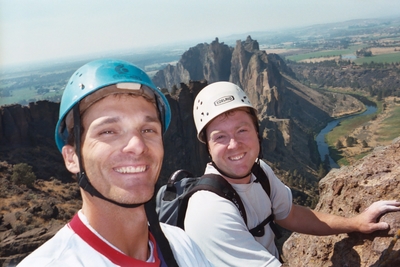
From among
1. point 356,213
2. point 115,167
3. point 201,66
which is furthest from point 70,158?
point 201,66

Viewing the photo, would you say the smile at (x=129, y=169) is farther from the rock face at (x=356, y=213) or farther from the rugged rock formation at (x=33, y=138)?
the rugged rock formation at (x=33, y=138)

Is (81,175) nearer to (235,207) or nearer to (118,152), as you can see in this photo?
(118,152)

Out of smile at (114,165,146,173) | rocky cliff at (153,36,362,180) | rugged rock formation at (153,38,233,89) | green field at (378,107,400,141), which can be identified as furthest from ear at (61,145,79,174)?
rugged rock formation at (153,38,233,89)

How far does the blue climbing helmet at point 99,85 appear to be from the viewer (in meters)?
2.43

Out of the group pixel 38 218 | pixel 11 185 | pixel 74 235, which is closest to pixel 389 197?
pixel 74 235

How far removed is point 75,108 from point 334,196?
383 cm

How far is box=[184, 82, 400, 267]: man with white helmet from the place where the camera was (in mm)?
2914

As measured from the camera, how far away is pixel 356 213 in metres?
4.12

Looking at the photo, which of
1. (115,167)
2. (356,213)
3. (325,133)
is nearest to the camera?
(115,167)

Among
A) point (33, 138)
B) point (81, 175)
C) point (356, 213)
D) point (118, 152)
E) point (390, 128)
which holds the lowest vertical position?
point (390, 128)

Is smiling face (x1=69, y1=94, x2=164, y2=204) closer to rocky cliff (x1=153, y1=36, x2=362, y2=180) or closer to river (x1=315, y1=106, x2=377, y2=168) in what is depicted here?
rocky cliff (x1=153, y1=36, x2=362, y2=180)

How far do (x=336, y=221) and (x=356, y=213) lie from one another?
1.64ft

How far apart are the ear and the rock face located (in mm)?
2984

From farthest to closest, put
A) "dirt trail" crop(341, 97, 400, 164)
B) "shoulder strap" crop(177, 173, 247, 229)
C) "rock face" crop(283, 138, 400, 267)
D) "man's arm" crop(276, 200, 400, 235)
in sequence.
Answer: "dirt trail" crop(341, 97, 400, 164) < "man's arm" crop(276, 200, 400, 235) < "rock face" crop(283, 138, 400, 267) < "shoulder strap" crop(177, 173, 247, 229)
